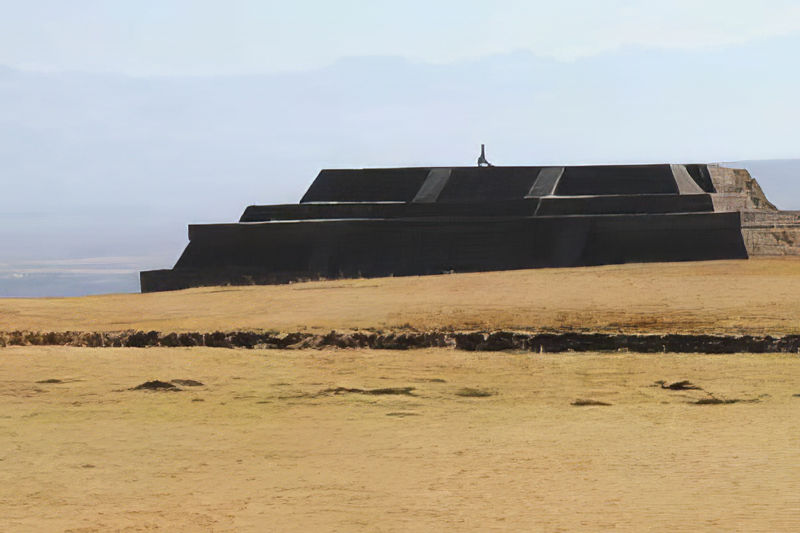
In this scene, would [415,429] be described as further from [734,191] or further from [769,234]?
[734,191]

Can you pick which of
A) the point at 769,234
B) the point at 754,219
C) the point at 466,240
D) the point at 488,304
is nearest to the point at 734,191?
the point at 754,219

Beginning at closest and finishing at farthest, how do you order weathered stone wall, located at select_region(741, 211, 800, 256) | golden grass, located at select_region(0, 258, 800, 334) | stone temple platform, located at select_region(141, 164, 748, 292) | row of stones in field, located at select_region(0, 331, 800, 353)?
row of stones in field, located at select_region(0, 331, 800, 353)
golden grass, located at select_region(0, 258, 800, 334)
stone temple platform, located at select_region(141, 164, 748, 292)
weathered stone wall, located at select_region(741, 211, 800, 256)

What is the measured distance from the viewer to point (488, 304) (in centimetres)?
1329

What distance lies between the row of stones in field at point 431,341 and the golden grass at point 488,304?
42cm

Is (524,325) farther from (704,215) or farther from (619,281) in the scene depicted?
(704,215)

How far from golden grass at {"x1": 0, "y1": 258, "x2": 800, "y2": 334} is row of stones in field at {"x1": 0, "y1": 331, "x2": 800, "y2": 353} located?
1.38 feet

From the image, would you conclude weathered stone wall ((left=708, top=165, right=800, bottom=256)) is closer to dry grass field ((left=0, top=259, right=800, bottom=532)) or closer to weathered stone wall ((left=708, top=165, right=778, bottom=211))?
weathered stone wall ((left=708, top=165, right=778, bottom=211))

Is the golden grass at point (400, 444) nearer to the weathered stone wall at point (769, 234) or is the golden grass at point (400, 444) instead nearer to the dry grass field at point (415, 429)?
the dry grass field at point (415, 429)

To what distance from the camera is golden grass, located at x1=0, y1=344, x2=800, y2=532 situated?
16.1 feet

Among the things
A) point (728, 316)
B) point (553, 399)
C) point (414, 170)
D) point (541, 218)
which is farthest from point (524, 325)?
point (414, 170)

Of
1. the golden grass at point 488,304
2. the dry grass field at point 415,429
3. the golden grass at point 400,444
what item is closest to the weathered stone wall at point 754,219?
the golden grass at point 488,304

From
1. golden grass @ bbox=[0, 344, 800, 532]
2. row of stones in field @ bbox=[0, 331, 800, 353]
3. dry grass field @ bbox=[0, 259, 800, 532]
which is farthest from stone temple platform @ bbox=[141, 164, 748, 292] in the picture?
golden grass @ bbox=[0, 344, 800, 532]

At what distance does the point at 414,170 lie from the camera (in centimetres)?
2292

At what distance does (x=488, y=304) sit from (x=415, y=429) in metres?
6.34
